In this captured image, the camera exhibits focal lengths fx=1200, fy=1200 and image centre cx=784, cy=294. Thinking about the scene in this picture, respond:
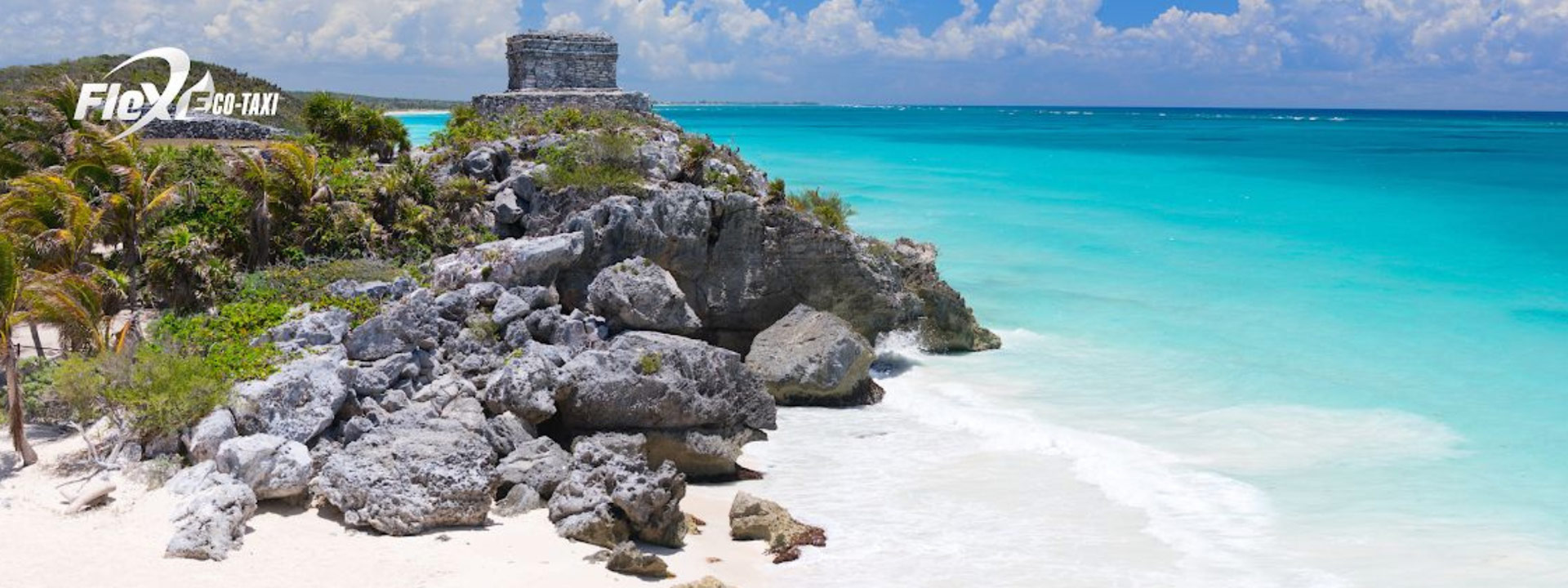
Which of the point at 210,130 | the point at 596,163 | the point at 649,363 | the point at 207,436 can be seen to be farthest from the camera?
the point at 210,130

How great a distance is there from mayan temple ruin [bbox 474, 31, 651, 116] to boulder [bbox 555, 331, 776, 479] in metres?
13.7

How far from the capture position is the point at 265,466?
10250 millimetres

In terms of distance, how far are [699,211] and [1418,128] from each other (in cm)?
11917

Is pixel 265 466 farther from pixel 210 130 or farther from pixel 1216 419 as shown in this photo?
pixel 210 130

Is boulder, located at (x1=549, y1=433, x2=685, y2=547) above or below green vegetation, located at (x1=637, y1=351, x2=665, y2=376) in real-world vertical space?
below

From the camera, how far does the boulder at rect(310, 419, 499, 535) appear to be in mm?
10188

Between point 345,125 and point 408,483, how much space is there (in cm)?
1095

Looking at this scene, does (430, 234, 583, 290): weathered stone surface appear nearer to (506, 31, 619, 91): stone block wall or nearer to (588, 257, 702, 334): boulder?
(588, 257, 702, 334): boulder

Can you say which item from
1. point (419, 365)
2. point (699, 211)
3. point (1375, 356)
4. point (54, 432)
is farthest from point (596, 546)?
point (1375, 356)

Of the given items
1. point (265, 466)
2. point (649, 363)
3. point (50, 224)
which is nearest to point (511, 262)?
point (649, 363)

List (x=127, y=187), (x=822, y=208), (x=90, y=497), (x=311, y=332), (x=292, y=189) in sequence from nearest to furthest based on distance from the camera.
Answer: (x=90, y=497) < (x=311, y=332) < (x=127, y=187) < (x=292, y=189) < (x=822, y=208)

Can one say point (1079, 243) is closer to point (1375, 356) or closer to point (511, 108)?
point (1375, 356)

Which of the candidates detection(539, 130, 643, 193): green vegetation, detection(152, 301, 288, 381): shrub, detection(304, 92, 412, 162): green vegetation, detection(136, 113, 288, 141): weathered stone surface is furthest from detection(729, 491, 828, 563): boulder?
detection(136, 113, 288, 141): weathered stone surface

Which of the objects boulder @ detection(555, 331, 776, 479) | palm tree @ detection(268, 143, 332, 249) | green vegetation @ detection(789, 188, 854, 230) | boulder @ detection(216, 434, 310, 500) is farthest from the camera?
green vegetation @ detection(789, 188, 854, 230)
